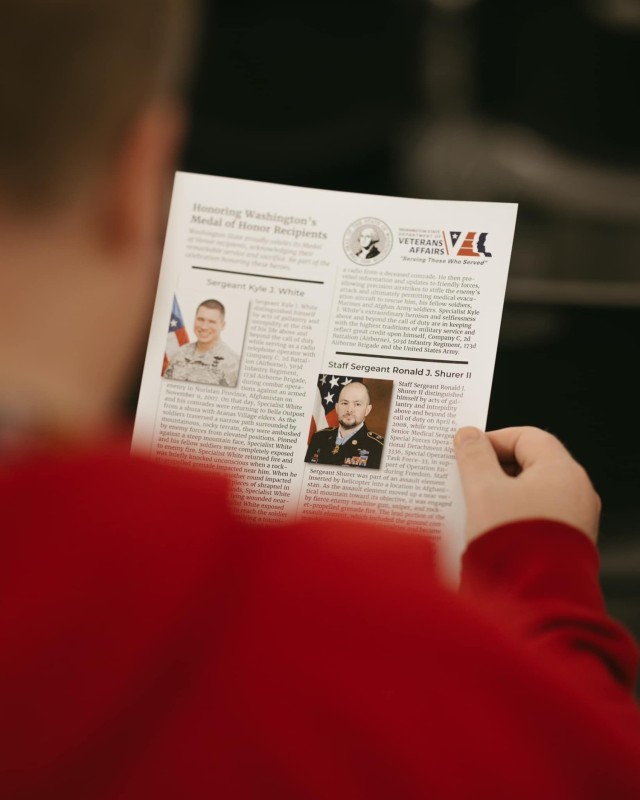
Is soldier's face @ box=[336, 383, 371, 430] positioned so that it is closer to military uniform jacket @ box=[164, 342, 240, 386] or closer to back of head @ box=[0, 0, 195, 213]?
military uniform jacket @ box=[164, 342, 240, 386]

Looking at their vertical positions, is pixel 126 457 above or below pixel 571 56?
below

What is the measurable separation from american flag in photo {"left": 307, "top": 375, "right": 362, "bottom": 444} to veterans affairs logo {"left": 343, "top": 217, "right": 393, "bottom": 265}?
85 mm

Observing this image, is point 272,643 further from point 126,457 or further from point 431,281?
point 431,281

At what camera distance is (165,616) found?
0.28m

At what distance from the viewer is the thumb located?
58 centimetres

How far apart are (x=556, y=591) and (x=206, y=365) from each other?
0.28 meters

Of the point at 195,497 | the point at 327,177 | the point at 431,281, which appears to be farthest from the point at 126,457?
the point at 327,177

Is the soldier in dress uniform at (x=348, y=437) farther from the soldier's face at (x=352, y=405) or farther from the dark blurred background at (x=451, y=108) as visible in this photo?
the dark blurred background at (x=451, y=108)

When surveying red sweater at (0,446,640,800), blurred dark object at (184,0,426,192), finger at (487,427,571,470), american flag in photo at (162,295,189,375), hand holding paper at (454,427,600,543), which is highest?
blurred dark object at (184,0,426,192)

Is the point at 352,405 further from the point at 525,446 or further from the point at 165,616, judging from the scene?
the point at 165,616

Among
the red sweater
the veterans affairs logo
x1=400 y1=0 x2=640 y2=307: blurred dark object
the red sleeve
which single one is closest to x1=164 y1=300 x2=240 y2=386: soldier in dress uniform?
the veterans affairs logo

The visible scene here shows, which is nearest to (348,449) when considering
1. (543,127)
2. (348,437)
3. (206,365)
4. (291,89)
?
(348,437)

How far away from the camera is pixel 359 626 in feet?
0.99

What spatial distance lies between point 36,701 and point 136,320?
0.21m
